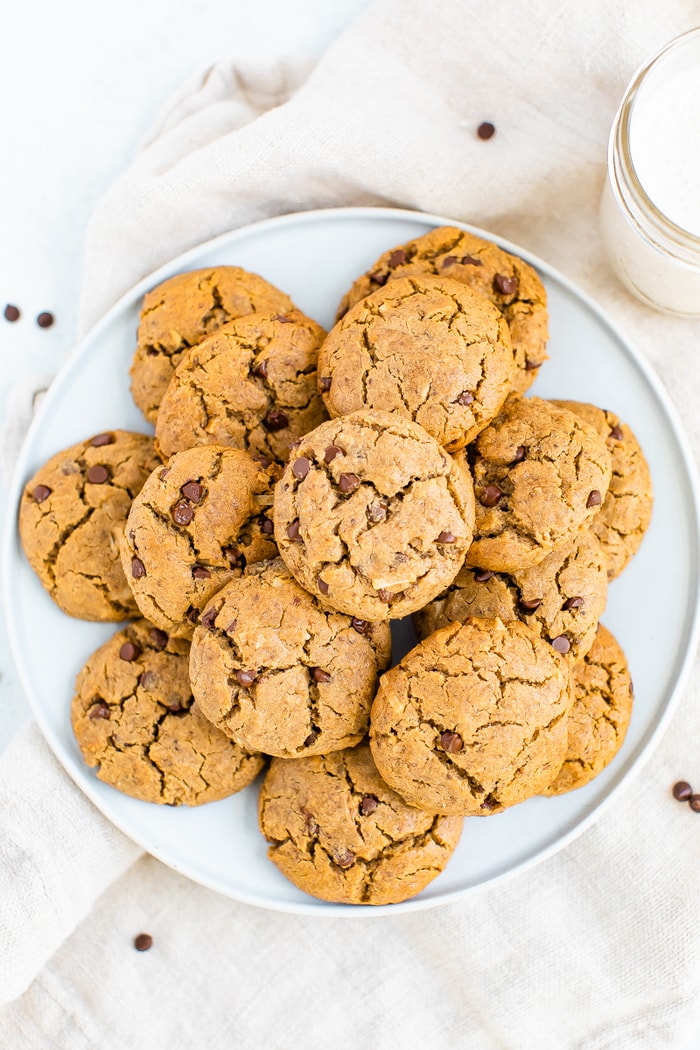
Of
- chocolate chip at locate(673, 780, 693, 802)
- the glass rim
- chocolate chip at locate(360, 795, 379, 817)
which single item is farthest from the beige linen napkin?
chocolate chip at locate(360, 795, 379, 817)

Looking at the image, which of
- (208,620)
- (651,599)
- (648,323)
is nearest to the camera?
(208,620)

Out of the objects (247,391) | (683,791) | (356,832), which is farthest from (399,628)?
(683,791)

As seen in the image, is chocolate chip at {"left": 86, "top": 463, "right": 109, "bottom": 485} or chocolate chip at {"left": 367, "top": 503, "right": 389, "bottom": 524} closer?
chocolate chip at {"left": 367, "top": 503, "right": 389, "bottom": 524}

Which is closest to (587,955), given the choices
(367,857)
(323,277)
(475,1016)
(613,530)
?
(475,1016)

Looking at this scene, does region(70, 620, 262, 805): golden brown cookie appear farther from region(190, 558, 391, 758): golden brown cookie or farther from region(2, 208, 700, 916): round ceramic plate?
region(190, 558, 391, 758): golden brown cookie

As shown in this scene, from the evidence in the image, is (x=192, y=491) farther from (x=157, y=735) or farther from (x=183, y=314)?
(x=157, y=735)

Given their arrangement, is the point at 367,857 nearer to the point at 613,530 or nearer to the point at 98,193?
the point at 613,530
